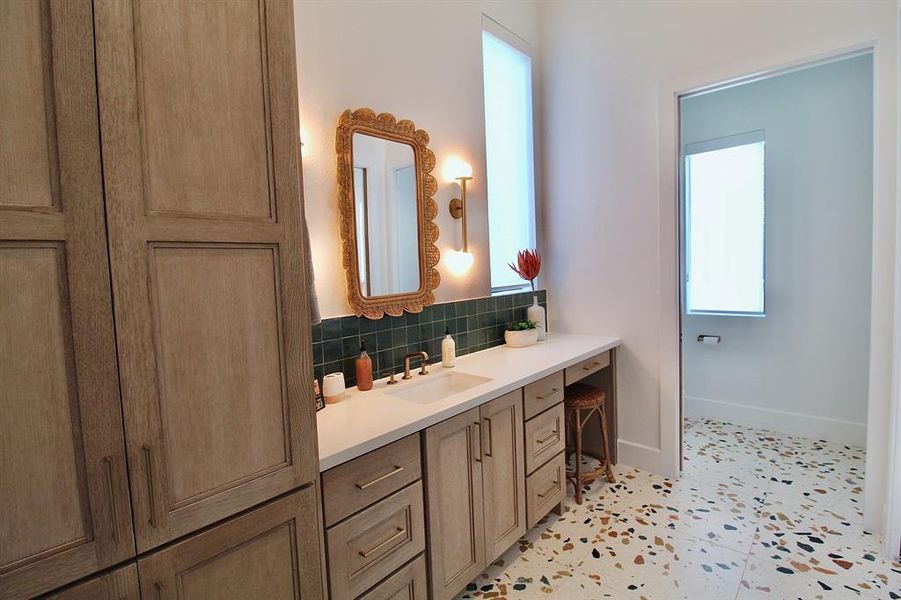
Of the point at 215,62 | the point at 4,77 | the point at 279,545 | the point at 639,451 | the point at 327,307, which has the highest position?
the point at 215,62

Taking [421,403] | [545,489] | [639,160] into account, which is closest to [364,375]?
[421,403]

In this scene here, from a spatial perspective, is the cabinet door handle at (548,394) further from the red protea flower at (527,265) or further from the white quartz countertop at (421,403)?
the red protea flower at (527,265)

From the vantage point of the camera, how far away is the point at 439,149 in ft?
8.20

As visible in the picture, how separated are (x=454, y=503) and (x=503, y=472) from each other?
1.08ft

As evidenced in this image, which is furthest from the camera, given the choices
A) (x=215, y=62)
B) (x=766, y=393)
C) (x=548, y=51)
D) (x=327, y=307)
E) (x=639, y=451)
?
(x=766, y=393)

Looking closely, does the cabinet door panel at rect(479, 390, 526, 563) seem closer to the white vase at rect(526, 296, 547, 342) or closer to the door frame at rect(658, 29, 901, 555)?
the white vase at rect(526, 296, 547, 342)

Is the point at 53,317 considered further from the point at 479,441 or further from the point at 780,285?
the point at 780,285

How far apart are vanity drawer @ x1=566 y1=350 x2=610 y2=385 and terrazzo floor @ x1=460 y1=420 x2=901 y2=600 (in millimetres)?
729

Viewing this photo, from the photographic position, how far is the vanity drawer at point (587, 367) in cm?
246

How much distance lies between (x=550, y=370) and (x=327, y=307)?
112 centimetres

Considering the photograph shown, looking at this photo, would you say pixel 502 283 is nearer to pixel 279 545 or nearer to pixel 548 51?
pixel 548 51

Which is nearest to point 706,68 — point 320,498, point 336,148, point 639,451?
point 336,148

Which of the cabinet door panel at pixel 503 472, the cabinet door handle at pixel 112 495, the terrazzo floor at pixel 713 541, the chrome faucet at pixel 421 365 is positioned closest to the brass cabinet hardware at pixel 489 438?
the cabinet door panel at pixel 503 472

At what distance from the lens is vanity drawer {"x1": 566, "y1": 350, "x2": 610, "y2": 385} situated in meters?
2.46
